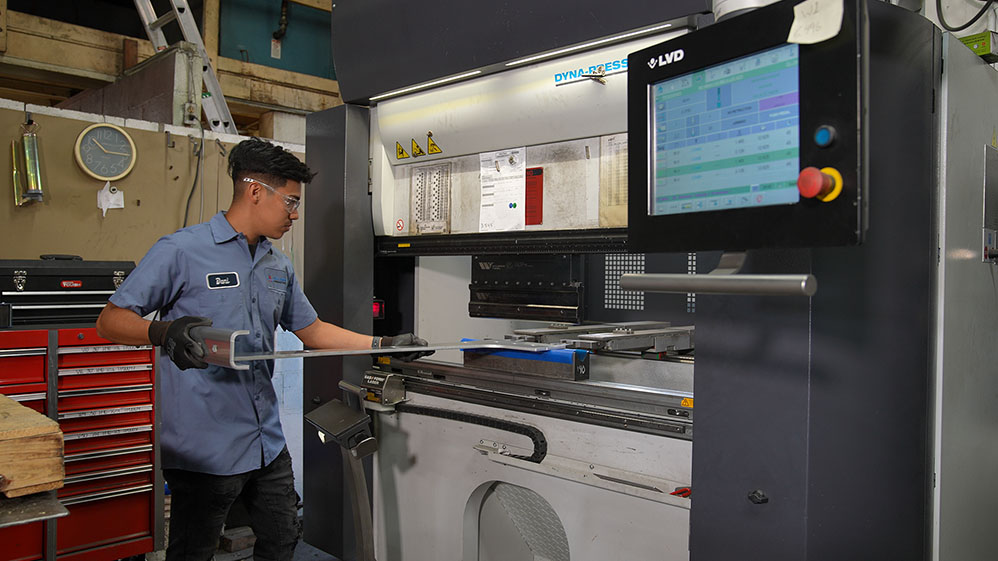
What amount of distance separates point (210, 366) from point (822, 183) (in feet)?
5.19

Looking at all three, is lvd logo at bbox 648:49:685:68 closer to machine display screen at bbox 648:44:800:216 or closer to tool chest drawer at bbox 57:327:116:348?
machine display screen at bbox 648:44:800:216

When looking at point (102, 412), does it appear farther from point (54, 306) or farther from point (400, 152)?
point (400, 152)

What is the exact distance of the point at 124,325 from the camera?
177cm

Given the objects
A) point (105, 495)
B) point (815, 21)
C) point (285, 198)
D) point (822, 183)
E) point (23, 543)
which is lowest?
point (23, 543)

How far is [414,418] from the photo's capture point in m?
2.27

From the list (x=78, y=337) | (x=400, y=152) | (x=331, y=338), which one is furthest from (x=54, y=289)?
(x=400, y=152)

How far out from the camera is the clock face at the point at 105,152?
310cm

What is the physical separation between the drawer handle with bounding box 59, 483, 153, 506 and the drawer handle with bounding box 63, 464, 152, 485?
6 centimetres

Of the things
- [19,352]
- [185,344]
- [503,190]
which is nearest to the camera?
[185,344]

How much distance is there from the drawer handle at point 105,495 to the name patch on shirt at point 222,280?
1229mm

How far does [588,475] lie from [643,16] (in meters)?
1.09

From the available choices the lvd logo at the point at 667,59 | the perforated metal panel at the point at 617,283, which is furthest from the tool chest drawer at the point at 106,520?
the lvd logo at the point at 667,59

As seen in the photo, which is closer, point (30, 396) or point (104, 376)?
point (30, 396)

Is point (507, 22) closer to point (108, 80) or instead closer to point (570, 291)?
point (570, 291)
